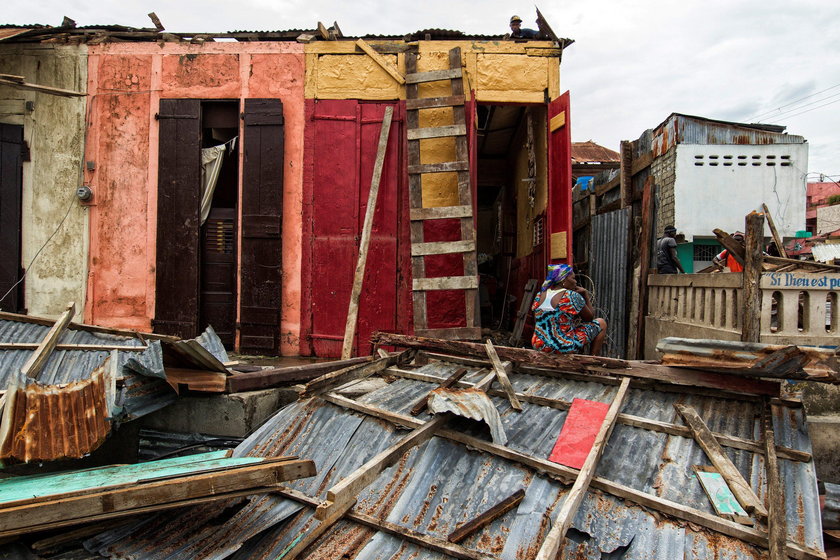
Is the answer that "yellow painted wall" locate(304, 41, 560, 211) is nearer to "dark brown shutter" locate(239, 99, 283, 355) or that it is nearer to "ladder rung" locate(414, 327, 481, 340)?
"dark brown shutter" locate(239, 99, 283, 355)

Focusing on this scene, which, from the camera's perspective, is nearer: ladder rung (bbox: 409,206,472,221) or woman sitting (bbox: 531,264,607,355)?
woman sitting (bbox: 531,264,607,355)

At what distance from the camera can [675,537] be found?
7.54 feet

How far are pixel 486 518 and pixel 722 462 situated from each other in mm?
1322

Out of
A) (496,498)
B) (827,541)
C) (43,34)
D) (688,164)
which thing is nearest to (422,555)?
(496,498)

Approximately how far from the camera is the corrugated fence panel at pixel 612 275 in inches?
315

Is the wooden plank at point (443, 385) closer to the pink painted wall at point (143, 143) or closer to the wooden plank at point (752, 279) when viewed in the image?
the wooden plank at point (752, 279)

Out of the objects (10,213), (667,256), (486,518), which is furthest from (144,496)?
(667,256)

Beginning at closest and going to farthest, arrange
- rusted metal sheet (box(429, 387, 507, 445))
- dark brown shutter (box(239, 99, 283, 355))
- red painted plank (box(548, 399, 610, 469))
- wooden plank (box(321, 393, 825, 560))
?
wooden plank (box(321, 393, 825, 560)) < red painted plank (box(548, 399, 610, 469)) < rusted metal sheet (box(429, 387, 507, 445)) < dark brown shutter (box(239, 99, 283, 355))

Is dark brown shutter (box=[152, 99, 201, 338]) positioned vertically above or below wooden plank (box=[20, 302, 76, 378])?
above

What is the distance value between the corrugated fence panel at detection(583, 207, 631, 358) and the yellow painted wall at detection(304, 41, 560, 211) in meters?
2.74

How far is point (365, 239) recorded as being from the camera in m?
6.51

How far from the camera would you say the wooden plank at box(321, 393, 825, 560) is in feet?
7.15

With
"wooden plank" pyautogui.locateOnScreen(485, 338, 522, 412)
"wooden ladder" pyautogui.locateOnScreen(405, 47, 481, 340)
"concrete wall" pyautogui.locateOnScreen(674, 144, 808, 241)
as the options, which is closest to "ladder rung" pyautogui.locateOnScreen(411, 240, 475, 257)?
"wooden ladder" pyautogui.locateOnScreen(405, 47, 481, 340)

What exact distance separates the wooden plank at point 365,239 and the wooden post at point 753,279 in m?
4.16
